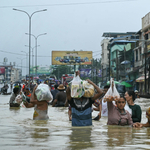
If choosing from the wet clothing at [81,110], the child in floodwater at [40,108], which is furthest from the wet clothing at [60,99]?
the wet clothing at [81,110]

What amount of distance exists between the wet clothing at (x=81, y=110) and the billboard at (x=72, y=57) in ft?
265

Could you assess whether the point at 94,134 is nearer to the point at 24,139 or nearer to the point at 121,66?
the point at 24,139

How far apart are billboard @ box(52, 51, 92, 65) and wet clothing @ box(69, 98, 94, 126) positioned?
80806 mm

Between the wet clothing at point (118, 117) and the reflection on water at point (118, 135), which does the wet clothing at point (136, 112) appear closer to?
the wet clothing at point (118, 117)

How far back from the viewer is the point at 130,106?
785 centimetres

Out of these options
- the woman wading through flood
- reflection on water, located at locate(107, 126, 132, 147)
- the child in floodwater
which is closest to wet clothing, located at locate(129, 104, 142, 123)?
the woman wading through flood

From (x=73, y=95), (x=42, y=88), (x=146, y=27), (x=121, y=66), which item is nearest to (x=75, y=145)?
(x=73, y=95)

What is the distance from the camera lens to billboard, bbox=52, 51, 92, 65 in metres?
88.2

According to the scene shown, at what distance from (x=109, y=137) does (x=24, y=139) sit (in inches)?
61.9

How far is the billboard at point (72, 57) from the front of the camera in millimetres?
88188

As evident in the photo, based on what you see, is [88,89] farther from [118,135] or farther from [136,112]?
[136,112]

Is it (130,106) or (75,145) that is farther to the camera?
(130,106)

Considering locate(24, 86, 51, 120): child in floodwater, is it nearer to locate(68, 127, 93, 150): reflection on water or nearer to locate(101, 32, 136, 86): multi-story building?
locate(68, 127, 93, 150): reflection on water

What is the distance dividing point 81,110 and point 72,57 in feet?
270
